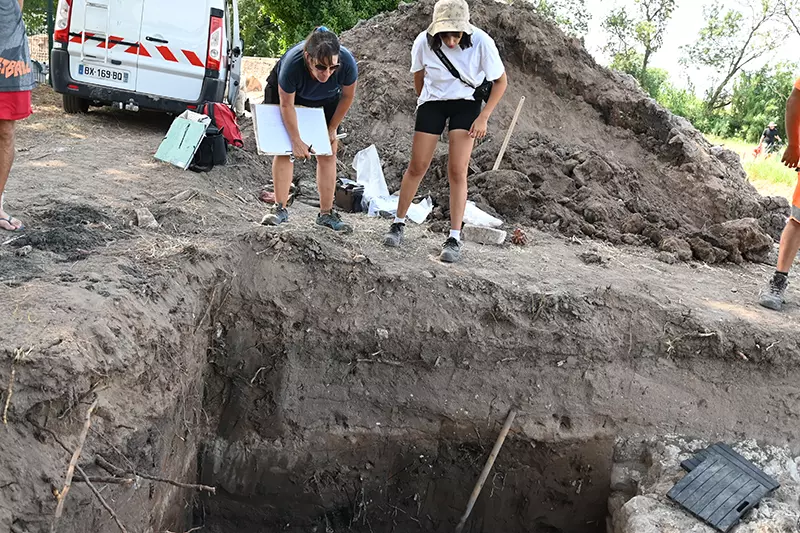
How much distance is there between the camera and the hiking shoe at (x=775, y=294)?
185 inches

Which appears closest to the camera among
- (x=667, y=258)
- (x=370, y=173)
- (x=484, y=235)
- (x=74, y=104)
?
(x=484, y=235)

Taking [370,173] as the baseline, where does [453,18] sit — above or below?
above

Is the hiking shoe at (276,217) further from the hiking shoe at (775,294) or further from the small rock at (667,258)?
the hiking shoe at (775,294)

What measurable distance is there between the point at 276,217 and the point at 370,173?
227 cm

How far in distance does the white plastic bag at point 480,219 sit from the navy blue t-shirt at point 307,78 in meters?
1.96

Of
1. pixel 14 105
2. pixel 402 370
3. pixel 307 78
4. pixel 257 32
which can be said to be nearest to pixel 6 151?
pixel 14 105

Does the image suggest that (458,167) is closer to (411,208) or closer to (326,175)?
(326,175)

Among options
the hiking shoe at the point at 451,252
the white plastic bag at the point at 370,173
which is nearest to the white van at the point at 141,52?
the white plastic bag at the point at 370,173

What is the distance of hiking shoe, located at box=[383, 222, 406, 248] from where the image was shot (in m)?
4.76

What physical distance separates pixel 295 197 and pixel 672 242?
11.3 ft

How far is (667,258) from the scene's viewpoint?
18.5ft

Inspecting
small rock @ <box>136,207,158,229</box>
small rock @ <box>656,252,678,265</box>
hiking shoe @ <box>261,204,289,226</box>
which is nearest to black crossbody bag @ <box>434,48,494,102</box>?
hiking shoe @ <box>261,204,289,226</box>

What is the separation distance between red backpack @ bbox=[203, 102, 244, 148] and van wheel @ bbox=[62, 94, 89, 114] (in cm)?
226

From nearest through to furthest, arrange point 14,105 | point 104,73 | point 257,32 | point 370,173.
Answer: point 14,105, point 370,173, point 104,73, point 257,32
